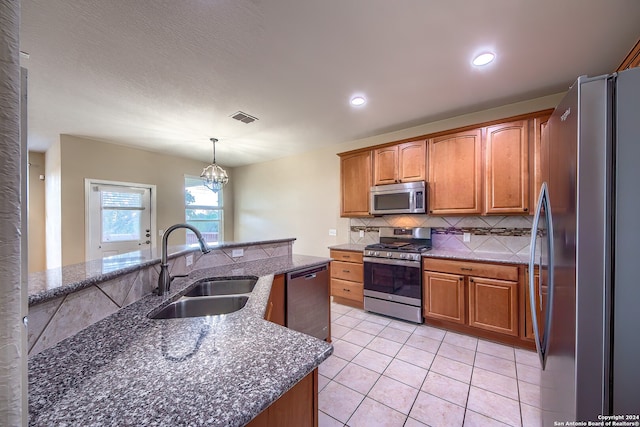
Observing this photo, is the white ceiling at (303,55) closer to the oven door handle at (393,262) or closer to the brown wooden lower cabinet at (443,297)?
the oven door handle at (393,262)

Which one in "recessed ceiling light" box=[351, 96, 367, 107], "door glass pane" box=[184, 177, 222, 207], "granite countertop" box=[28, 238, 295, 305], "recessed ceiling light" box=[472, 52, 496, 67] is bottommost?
"granite countertop" box=[28, 238, 295, 305]

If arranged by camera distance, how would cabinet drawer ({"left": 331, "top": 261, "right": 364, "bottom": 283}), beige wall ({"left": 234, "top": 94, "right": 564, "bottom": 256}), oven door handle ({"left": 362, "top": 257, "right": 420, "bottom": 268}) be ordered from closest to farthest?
oven door handle ({"left": 362, "top": 257, "right": 420, "bottom": 268}) → cabinet drawer ({"left": 331, "top": 261, "right": 364, "bottom": 283}) → beige wall ({"left": 234, "top": 94, "right": 564, "bottom": 256})

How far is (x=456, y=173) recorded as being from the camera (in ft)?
9.35

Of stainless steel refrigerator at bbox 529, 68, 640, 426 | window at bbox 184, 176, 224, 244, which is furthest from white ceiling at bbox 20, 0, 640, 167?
window at bbox 184, 176, 224, 244

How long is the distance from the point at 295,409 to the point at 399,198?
2.74 meters

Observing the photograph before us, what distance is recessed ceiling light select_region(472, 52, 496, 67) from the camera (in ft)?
6.21

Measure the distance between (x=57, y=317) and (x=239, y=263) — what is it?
1.50m

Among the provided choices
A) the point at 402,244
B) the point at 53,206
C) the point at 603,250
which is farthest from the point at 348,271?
the point at 53,206

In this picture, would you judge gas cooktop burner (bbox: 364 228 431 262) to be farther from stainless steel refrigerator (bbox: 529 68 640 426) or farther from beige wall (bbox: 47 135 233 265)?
beige wall (bbox: 47 135 233 265)

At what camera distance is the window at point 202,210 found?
5.13m

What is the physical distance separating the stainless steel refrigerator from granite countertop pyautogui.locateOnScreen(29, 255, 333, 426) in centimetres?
83

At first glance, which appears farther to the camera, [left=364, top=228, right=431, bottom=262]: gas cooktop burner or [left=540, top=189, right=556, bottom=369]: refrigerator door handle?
[left=364, top=228, right=431, bottom=262]: gas cooktop burner

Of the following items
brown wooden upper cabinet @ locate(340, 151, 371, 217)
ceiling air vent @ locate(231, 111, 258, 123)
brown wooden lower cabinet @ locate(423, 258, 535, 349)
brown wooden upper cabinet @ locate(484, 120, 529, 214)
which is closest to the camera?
brown wooden lower cabinet @ locate(423, 258, 535, 349)

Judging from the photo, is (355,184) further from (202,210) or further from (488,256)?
(202,210)
